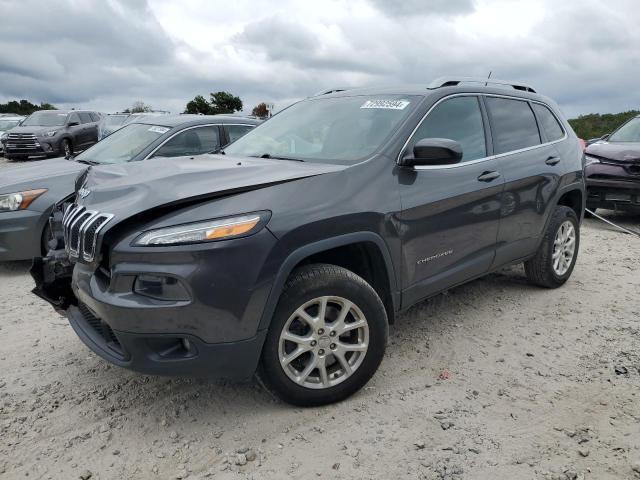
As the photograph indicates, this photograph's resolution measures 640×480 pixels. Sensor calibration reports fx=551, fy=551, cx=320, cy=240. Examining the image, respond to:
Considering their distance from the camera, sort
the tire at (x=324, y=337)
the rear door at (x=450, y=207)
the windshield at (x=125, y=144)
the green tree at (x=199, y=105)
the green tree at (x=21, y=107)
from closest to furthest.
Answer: the tire at (x=324, y=337)
the rear door at (x=450, y=207)
the windshield at (x=125, y=144)
the green tree at (x=199, y=105)
the green tree at (x=21, y=107)

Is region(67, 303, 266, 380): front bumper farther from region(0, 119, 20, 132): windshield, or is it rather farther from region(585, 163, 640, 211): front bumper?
region(0, 119, 20, 132): windshield

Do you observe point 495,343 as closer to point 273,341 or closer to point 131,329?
point 273,341

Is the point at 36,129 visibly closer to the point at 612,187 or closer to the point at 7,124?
the point at 7,124

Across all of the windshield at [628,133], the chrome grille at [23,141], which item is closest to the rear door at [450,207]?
the windshield at [628,133]

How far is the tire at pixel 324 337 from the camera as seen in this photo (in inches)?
108

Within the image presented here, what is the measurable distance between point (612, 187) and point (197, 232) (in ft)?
24.1

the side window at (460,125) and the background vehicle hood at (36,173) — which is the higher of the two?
the side window at (460,125)

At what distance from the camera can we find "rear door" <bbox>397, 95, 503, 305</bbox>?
3.30m

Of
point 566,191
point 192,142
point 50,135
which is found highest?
point 50,135

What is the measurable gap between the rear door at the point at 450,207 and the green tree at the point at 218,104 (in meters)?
31.0

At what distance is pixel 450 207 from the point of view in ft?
11.6

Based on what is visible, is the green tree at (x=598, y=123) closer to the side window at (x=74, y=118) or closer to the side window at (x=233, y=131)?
the side window at (x=74, y=118)

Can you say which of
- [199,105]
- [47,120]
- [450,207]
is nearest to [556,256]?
[450,207]

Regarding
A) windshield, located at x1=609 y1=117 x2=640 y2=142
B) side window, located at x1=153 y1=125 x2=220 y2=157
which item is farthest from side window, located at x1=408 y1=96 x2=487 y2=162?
windshield, located at x1=609 y1=117 x2=640 y2=142
